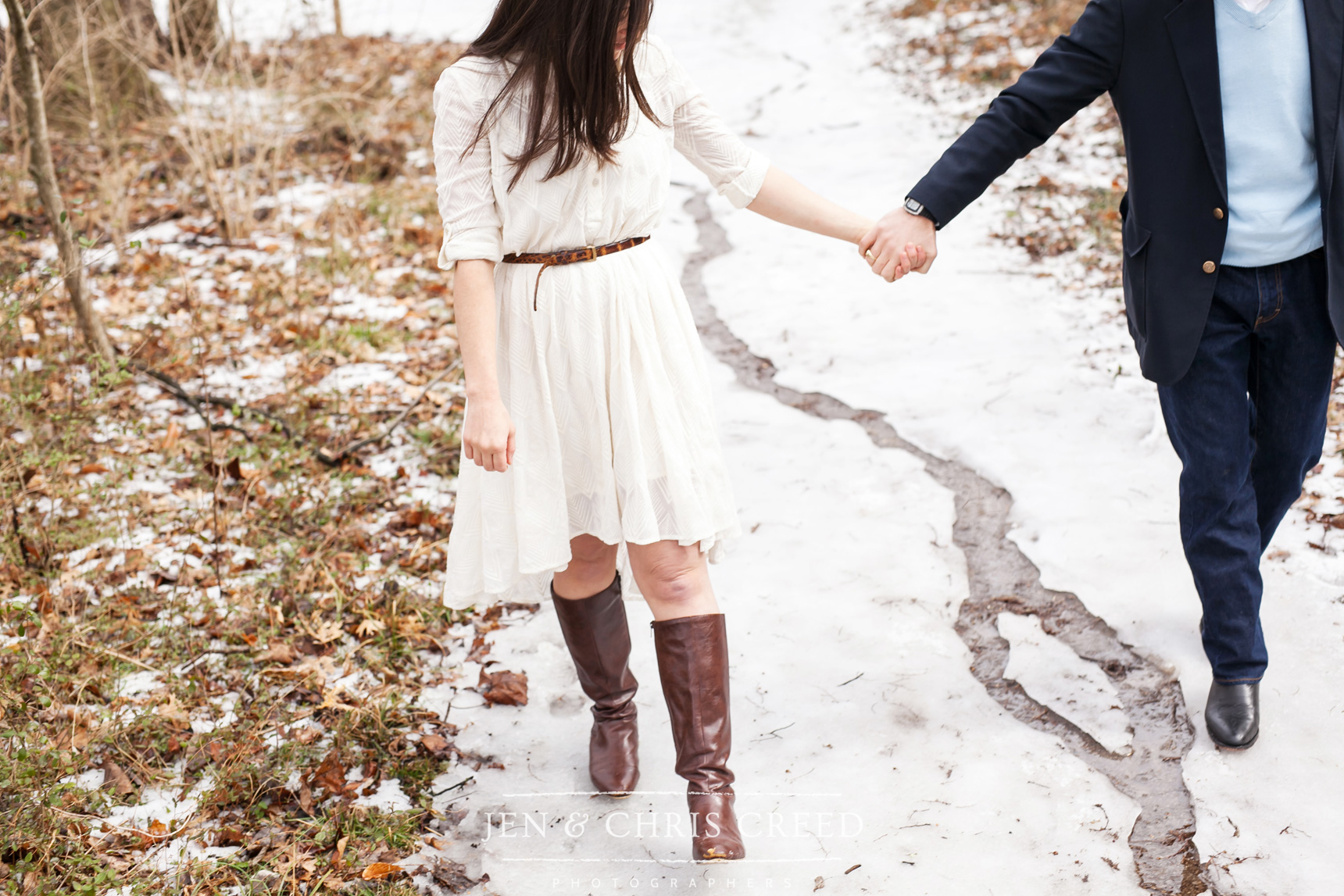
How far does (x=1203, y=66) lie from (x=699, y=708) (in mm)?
1656

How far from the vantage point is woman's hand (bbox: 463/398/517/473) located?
1.92 m

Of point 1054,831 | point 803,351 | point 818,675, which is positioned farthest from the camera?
point 803,351

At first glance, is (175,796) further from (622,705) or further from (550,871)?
(622,705)

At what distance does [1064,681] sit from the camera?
2.57 metres

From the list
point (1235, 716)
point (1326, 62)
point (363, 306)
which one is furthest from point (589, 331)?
point (363, 306)

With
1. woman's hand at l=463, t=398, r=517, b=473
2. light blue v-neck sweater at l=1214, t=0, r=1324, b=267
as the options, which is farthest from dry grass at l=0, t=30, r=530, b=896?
light blue v-neck sweater at l=1214, t=0, r=1324, b=267

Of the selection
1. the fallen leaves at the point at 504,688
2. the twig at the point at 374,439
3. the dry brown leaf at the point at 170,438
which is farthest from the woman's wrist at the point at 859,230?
the dry brown leaf at the point at 170,438

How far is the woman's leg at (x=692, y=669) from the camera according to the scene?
213 cm

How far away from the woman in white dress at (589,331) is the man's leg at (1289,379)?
1047mm

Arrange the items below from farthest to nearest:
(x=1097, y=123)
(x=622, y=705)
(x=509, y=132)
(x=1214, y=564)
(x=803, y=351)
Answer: (x=1097, y=123)
(x=803, y=351)
(x=622, y=705)
(x=1214, y=564)
(x=509, y=132)

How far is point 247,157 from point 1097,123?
17.2 feet

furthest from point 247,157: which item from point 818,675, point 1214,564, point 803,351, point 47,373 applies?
point 1214,564

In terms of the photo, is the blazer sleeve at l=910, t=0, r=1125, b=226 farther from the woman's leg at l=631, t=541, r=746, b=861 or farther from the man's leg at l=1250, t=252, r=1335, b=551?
the woman's leg at l=631, t=541, r=746, b=861

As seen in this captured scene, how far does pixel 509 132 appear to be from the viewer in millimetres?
1925
